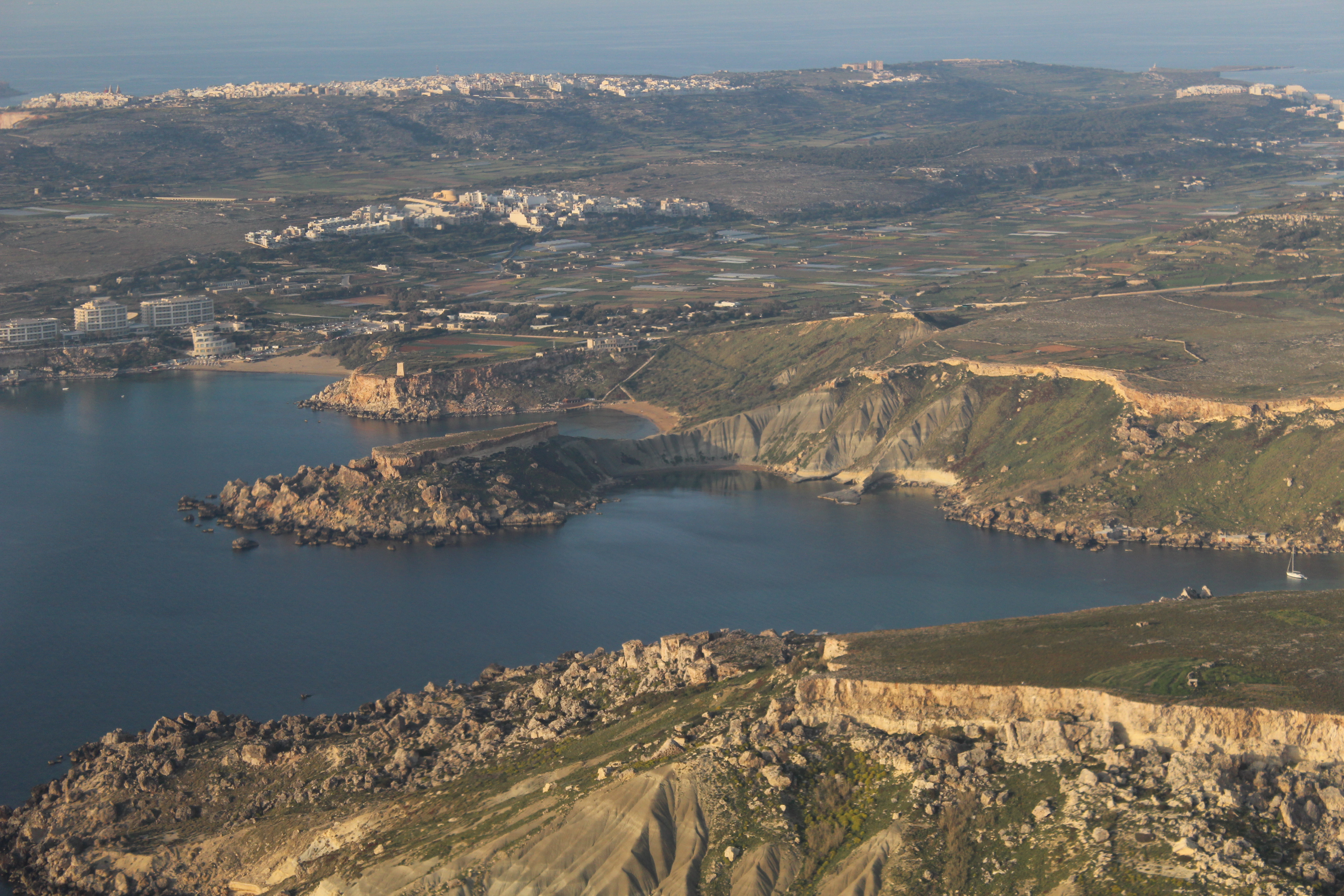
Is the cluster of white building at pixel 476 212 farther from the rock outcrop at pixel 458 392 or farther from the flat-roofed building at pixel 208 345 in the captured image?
the rock outcrop at pixel 458 392

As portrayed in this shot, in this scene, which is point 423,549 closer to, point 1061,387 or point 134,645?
point 134,645

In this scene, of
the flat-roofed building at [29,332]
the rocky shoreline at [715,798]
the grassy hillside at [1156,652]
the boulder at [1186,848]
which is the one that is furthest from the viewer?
the flat-roofed building at [29,332]

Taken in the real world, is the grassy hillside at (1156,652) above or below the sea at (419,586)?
above

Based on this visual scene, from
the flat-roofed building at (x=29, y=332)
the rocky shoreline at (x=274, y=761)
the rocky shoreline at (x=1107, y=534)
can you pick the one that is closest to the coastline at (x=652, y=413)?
the rocky shoreline at (x=1107, y=534)

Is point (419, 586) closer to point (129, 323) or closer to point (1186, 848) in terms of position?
point (1186, 848)

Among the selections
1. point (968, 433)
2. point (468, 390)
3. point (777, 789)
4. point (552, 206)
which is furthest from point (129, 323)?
point (777, 789)

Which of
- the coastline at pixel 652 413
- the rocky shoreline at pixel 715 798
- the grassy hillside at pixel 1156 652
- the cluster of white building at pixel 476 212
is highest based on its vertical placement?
the grassy hillside at pixel 1156 652

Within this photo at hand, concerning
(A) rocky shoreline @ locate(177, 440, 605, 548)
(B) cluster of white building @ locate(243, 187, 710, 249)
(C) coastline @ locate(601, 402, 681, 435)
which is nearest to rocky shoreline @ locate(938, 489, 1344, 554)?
(A) rocky shoreline @ locate(177, 440, 605, 548)
